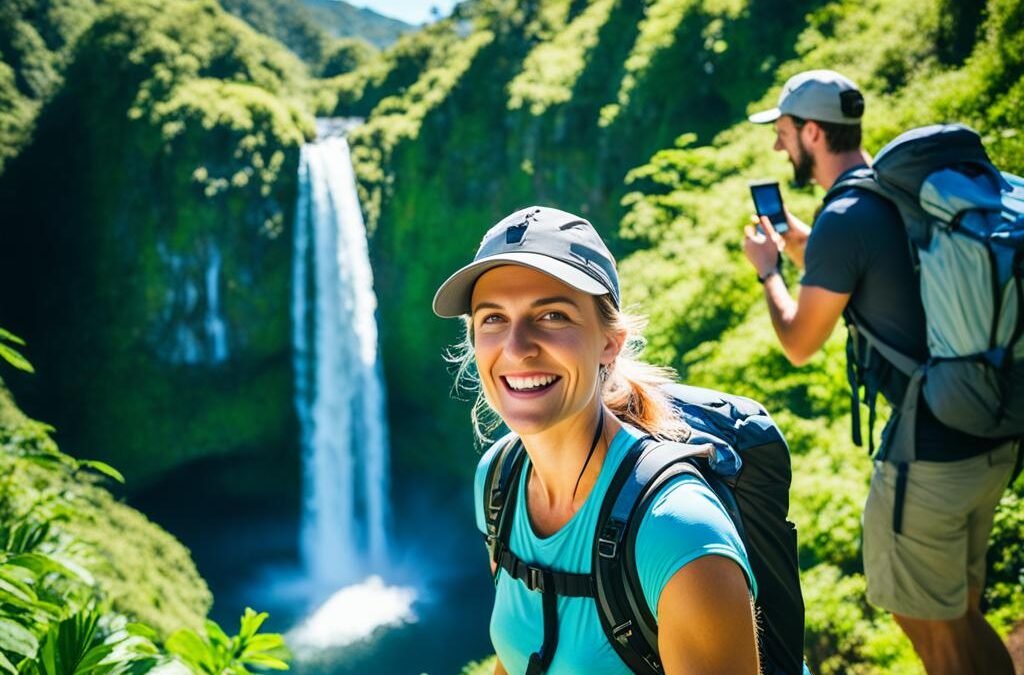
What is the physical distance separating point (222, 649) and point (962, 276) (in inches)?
92.3

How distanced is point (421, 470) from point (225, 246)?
9661 millimetres

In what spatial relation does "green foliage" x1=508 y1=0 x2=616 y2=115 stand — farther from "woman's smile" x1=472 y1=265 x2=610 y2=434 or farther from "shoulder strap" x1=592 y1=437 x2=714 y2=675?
"shoulder strap" x1=592 y1=437 x2=714 y2=675

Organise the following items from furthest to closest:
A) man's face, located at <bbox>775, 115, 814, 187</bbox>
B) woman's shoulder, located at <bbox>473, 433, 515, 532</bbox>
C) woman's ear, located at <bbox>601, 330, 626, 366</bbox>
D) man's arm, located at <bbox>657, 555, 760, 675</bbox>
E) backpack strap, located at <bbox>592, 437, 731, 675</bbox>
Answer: man's face, located at <bbox>775, 115, 814, 187</bbox> → woman's shoulder, located at <bbox>473, 433, 515, 532</bbox> → woman's ear, located at <bbox>601, 330, 626, 366</bbox> → backpack strap, located at <bbox>592, 437, 731, 675</bbox> → man's arm, located at <bbox>657, 555, 760, 675</bbox>

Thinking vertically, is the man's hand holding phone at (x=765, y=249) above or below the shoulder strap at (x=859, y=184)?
above

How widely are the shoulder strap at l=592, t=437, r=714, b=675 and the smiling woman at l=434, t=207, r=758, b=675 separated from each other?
14mm

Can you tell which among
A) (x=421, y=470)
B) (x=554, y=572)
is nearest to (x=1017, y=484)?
(x=554, y=572)

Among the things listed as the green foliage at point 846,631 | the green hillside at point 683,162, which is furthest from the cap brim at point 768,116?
the green foliage at point 846,631

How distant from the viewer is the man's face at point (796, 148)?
8.90ft

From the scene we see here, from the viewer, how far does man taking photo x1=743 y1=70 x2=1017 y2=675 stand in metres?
2.13

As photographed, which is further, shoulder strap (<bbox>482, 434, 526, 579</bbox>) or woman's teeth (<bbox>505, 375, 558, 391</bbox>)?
shoulder strap (<bbox>482, 434, 526, 579</bbox>)

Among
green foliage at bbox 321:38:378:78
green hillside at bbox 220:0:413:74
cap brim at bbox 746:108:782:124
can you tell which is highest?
green hillside at bbox 220:0:413:74

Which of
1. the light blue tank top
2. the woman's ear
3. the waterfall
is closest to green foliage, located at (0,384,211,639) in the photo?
the light blue tank top

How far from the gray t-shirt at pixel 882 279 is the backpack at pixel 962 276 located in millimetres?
39

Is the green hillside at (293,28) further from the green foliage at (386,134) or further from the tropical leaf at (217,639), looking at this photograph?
the tropical leaf at (217,639)
